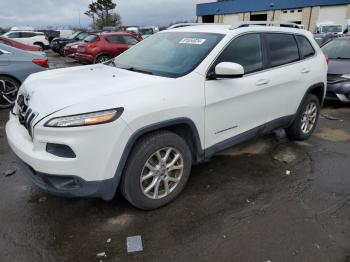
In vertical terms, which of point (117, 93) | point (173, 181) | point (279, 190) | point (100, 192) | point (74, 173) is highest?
point (117, 93)

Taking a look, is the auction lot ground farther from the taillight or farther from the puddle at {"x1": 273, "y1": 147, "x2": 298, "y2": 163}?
the taillight

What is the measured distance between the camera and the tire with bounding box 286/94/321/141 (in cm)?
475

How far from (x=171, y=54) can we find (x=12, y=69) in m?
4.55

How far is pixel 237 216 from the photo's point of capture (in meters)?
3.10

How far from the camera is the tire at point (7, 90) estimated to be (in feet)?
21.7

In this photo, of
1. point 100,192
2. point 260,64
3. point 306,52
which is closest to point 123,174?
point 100,192

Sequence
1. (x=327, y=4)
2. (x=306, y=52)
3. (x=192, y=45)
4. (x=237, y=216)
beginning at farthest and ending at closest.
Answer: (x=327, y=4)
(x=306, y=52)
(x=192, y=45)
(x=237, y=216)

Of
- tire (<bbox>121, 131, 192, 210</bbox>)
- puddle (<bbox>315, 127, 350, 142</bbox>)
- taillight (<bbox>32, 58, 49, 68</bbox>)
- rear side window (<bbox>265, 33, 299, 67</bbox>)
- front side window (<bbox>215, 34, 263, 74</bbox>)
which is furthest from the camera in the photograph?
taillight (<bbox>32, 58, 49, 68</bbox>)

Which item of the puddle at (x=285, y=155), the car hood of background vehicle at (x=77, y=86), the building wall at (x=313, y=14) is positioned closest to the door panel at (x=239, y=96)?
the car hood of background vehicle at (x=77, y=86)

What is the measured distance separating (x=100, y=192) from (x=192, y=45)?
1923mm

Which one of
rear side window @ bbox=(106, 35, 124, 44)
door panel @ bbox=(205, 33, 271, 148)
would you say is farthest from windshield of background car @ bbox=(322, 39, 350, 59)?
rear side window @ bbox=(106, 35, 124, 44)

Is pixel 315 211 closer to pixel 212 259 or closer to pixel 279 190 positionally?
pixel 279 190

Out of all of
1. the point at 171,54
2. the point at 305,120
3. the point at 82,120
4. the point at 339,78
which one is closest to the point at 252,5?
the point at 339,78

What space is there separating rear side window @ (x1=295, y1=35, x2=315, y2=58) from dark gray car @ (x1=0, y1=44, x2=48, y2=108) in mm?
5255
